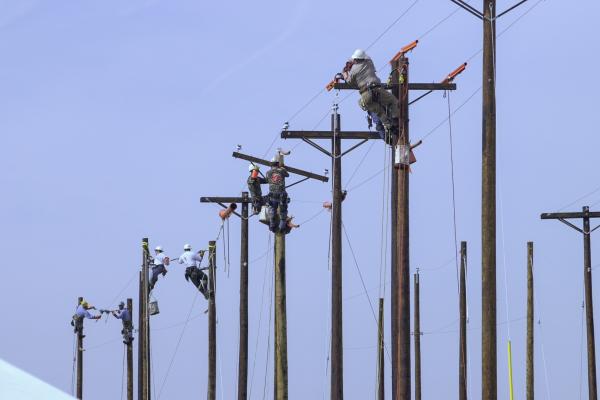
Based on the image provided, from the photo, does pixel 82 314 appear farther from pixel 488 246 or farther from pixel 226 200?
pixel 488 246

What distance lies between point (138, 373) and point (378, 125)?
21202 millimetres

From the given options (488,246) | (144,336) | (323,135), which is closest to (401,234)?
(488,246)

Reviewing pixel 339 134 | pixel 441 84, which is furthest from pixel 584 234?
pixel 441 84

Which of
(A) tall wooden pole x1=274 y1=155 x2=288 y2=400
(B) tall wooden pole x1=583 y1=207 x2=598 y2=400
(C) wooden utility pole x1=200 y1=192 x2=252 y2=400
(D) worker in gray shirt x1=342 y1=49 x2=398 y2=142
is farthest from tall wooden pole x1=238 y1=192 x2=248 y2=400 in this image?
(D) worker in gray shirt x1=342 y1=49 x2=398 y2=142

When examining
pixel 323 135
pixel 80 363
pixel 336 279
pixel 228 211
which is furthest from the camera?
pixel 80 363

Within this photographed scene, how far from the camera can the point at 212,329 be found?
3781 cm

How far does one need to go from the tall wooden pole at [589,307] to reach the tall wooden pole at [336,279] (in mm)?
8967

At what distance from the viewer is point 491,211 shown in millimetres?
19484

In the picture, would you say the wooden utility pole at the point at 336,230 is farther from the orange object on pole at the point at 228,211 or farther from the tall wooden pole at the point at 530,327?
the tall wooden pole at the point at 530,327

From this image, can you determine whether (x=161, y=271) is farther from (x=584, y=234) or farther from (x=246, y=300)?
(x=584, y=234)

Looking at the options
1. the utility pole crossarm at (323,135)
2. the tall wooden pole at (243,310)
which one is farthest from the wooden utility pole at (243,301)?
the utility pole crossarm at (323,135)

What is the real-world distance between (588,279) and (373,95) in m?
14.9

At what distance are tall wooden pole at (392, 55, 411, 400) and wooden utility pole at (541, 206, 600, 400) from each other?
13073mm

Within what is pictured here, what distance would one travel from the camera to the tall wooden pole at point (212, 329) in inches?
1480
